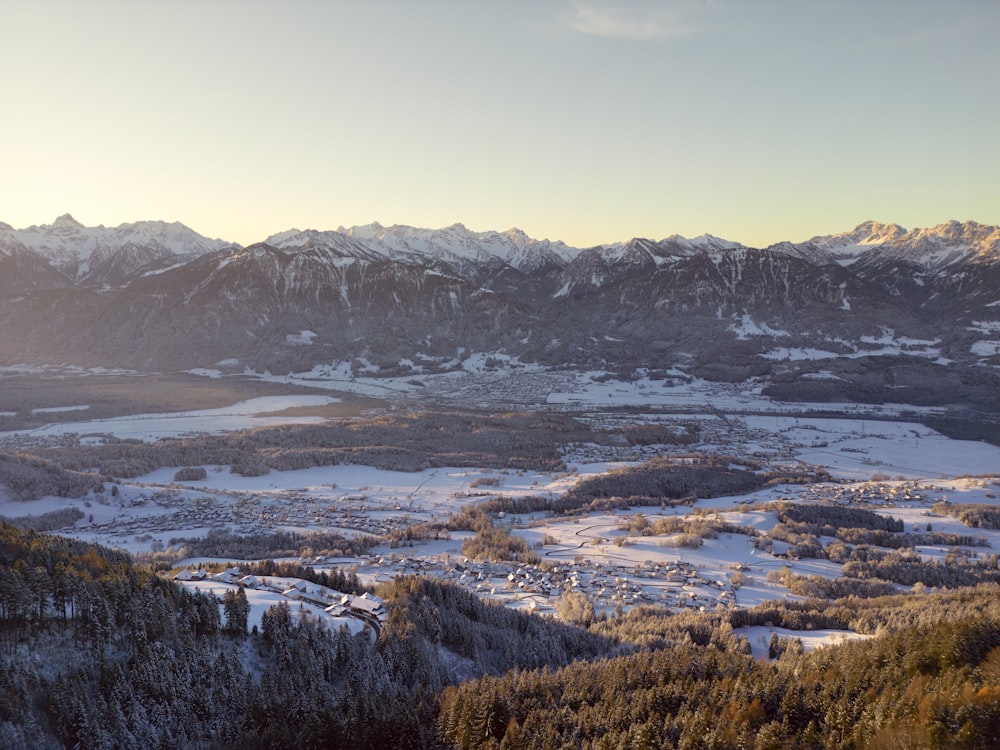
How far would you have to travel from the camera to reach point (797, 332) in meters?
109

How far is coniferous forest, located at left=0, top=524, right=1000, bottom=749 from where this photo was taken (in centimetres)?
938

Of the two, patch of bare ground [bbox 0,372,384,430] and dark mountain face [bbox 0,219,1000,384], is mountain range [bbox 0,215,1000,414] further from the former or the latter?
patch of bare ground [bbox 0,372,384,430]

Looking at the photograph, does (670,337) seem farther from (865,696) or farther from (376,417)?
(865,696)

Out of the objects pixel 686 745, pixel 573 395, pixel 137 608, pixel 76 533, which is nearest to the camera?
pixel 686 745

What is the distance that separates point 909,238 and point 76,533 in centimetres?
21622

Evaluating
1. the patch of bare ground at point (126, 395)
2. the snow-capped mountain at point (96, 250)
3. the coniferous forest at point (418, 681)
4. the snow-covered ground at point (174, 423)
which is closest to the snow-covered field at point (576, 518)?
the snow-covered ground at point (174, 423)

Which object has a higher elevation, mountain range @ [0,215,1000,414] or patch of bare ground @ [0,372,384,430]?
mountain range @ [0,215,1000,414]

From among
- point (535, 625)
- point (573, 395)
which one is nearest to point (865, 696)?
point (535, 625)

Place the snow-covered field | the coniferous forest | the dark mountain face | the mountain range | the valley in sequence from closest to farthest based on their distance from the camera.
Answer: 1. the coniferous forest
2. the valley
3. the snow-covered field
4. the mountain range
5. the dark mountain face

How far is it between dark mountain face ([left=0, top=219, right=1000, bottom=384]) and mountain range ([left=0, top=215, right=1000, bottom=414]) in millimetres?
371

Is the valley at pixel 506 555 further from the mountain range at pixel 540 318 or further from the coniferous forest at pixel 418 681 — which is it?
the mountain range at pixel 540 318

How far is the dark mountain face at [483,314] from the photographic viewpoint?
335 ft

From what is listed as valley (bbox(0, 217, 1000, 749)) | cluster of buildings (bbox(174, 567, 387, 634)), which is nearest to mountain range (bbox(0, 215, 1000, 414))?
valley (bbox(0, 217, 1000, 749))

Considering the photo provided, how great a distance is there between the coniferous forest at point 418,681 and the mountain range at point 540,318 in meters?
71.4
